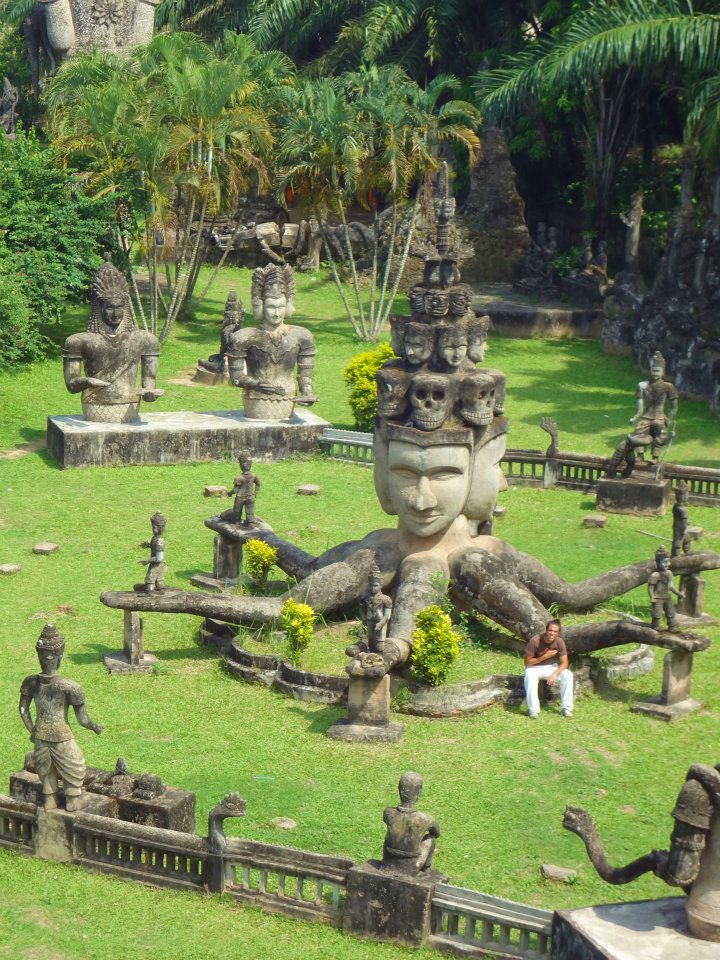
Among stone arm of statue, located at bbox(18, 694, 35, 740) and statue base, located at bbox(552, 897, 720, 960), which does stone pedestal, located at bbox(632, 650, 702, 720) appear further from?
stone arm of statue, located at bbox(18, 694, 35, 740)

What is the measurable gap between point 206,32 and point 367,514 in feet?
91.6

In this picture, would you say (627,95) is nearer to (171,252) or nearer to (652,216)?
(652,216)

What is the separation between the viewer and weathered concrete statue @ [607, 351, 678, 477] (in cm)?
2383

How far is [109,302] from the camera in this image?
25.2 metres

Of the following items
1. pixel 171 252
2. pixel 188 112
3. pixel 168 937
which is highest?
pixel 188 112

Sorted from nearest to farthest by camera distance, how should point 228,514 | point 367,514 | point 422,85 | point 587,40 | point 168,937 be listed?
1. point 168,937
2. point 228,514
3. point 367,514
4. point 587,40
5. point 422,85

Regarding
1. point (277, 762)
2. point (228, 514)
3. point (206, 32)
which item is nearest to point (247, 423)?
point (228, 514)

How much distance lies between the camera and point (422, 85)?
1756 inches

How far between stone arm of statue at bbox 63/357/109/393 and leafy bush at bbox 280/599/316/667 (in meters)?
9.69

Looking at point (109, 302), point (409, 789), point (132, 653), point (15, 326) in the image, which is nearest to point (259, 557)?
point (132, 653)

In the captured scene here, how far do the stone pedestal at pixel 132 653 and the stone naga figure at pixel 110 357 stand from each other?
28.4 feet

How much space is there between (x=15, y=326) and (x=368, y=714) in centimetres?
1684

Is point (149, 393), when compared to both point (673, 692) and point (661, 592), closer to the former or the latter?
point (661, 592)

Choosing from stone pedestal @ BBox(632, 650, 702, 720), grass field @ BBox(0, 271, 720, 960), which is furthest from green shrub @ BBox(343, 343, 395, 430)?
stone pedestal @ BBox(632, 650, 702, 720)
